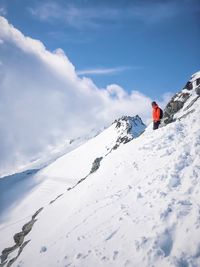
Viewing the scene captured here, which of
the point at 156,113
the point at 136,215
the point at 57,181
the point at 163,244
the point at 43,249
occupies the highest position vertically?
the point at 57,181

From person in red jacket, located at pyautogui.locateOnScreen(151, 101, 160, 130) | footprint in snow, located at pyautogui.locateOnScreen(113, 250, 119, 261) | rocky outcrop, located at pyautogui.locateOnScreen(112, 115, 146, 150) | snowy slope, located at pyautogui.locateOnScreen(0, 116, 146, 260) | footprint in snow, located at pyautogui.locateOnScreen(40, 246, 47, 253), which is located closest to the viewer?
footprint in snow, located at pyautogui.locateOnScreen(113, 250, 119, 261)

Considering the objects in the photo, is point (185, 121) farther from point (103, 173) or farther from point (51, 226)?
point (51, 226)

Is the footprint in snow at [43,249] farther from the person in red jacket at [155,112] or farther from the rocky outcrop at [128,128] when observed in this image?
the rocky outcrop at [128,128]

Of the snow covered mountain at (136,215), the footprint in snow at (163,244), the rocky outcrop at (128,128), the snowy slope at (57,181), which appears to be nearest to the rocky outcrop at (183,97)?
the snow covered mountain at (136,215)

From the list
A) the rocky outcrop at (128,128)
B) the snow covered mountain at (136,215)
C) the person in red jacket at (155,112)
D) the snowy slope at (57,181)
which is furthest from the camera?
the rocky outcrop at (128,128)

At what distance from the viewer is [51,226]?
17438 millimetres

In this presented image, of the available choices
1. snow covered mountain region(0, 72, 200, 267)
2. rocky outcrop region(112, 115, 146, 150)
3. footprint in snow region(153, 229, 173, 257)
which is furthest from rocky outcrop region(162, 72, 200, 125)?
rocky outcrop region(112, 115, 146, 150)

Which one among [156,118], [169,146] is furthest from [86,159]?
[169,146]

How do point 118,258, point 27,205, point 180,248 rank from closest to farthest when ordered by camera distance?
point 180,248, point 118,258, point 27,205

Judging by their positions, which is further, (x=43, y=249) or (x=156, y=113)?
(x=156, y=113)

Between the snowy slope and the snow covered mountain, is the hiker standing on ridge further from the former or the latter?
the snowy slope

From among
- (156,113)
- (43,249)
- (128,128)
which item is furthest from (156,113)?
(128,128)

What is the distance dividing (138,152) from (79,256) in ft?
33.5

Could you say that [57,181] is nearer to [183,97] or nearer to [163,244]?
[183,97]
